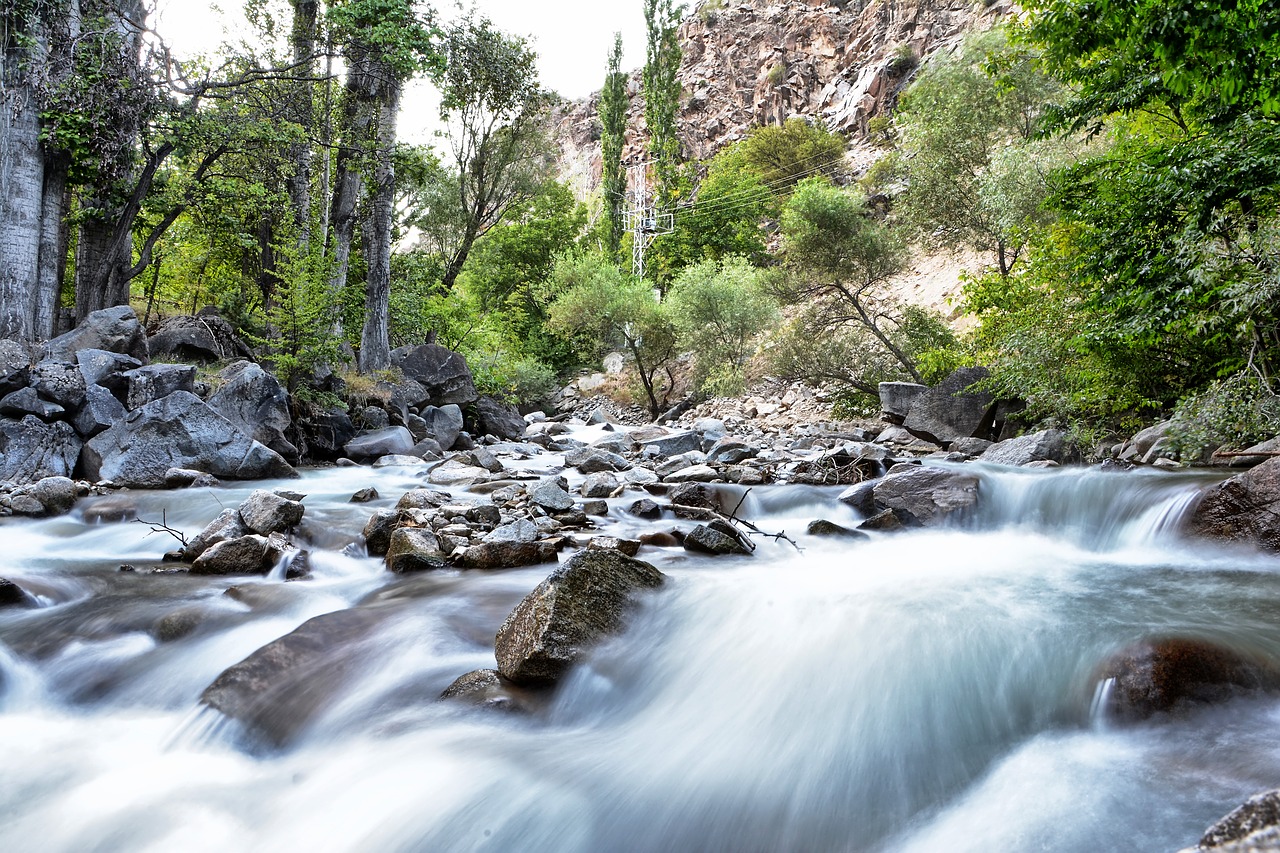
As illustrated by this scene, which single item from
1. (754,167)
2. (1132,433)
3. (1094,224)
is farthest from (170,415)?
(754,167)

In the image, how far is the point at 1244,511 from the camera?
17.7 ft

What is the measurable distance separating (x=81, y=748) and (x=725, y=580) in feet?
11.7

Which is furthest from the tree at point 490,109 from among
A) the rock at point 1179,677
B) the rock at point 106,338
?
the rock at point 1179,677

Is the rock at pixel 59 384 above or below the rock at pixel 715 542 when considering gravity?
above

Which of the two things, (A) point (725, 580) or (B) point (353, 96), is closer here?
(A) point (725, 580)

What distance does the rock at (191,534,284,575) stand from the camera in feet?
17.3

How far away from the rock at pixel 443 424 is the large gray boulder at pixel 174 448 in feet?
17.2

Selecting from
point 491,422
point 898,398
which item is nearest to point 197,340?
point 491,422

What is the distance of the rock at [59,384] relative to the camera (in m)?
8.71

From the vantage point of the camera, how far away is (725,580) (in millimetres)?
4914

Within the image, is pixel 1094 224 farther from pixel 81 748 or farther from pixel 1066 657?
pixel 81 748

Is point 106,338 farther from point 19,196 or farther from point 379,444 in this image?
point 379,444

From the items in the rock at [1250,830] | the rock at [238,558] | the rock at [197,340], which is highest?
the rock at [197,340]

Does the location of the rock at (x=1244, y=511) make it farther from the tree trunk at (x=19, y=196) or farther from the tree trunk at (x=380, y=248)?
the tree trunk at (x=19, y=196)
